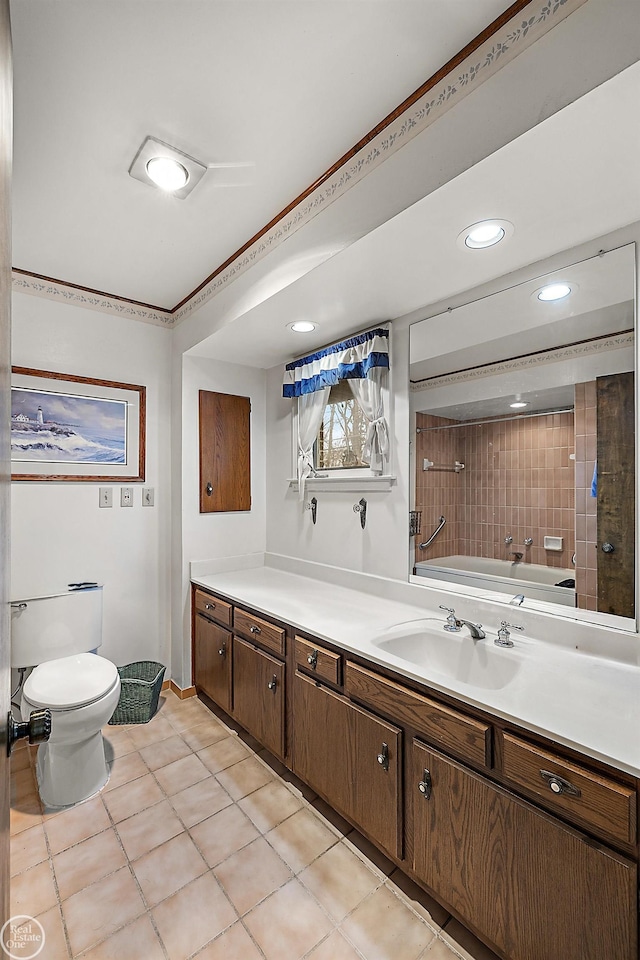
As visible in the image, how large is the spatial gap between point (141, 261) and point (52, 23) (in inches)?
47.0

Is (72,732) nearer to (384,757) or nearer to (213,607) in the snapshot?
(213,607)

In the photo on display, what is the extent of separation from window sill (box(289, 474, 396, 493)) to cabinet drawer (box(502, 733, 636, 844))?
1.30 m

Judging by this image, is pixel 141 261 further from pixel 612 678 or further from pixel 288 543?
pixel 612 678

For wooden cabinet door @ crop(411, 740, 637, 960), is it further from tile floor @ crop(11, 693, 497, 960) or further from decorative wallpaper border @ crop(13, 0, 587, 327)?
decorative wallpaper border @ crop(13, 0, 587, 327)

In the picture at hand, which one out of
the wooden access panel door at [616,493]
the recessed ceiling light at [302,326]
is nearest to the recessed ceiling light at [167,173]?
the recessed ceiling light at [302,326]

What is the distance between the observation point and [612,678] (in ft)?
4.47

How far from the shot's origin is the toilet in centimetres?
195

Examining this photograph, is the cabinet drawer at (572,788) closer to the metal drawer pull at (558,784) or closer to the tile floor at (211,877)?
the metal drawer pull at (558,784)

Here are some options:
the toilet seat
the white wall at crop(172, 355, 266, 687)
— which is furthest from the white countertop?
the toilet seat

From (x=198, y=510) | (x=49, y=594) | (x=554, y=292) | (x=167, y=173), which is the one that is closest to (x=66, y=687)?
(x=49, y=594)

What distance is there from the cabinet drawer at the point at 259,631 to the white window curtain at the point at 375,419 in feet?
2.99

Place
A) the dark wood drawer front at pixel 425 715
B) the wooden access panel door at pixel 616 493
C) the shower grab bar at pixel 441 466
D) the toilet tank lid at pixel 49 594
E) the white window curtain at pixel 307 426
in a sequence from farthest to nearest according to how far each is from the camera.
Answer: the white window curtain at pixel 307 426
the toilet tank lid at pixel 49 594
the shower grab bar at pixel 441 466
the wooden access panel door at pixel 616 493
the dark wood drawer front at pixel 425 715

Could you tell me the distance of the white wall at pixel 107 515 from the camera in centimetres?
249

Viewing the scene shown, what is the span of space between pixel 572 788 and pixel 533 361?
135cm
